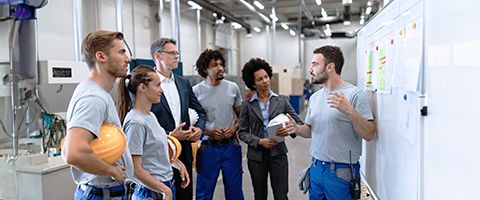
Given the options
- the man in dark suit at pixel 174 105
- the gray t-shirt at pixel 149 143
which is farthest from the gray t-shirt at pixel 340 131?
the gray t-shirt at pixel 149 143

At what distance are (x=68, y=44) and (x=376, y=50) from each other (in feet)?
18.1

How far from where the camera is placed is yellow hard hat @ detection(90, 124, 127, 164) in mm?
1291

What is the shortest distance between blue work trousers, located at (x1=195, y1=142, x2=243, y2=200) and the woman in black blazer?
0.13m

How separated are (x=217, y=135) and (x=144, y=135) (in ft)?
3.20

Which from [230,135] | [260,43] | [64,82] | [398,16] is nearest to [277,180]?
[230,135]

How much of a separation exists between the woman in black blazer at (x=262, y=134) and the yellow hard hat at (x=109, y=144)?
4.16ft

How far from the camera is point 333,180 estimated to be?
1.99 m

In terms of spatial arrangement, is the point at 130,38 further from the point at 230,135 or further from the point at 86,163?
the point at 86,163

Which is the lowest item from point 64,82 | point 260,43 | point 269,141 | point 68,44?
point 269,141

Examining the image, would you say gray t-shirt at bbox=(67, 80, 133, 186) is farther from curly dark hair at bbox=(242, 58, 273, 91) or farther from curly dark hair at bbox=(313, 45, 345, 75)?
curly dark hair at bbox=(242, 58, 273, 91)

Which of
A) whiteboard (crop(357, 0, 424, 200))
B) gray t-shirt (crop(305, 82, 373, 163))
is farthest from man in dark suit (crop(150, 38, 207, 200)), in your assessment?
whiteboard (crop(357, 0, 424, 200))

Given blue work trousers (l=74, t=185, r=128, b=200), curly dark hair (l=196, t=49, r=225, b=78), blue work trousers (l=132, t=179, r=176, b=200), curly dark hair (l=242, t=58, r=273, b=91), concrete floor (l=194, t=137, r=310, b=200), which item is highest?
curly dark hair (l=196, t=49, r=225, b=78)

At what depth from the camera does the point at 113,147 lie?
1.33 metres

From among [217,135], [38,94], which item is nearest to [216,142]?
[217,135]
